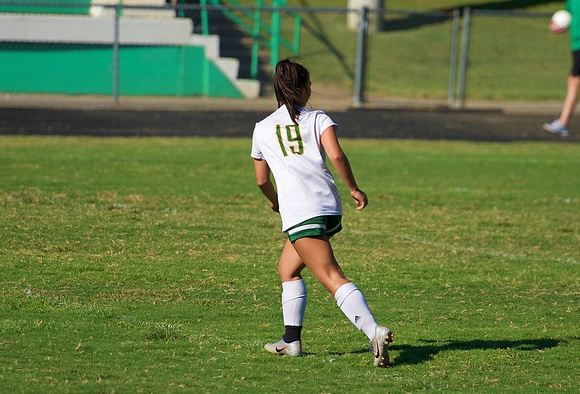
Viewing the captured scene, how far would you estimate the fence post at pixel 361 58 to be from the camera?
2012 cm

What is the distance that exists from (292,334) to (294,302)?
18 centimetres

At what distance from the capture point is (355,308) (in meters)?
4.67

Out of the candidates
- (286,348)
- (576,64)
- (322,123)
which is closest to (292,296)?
(286,348)

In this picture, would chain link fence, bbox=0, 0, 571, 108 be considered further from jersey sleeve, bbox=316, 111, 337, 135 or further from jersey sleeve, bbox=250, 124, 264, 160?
jersey sleeve, bbox=316, 111, 337, 135

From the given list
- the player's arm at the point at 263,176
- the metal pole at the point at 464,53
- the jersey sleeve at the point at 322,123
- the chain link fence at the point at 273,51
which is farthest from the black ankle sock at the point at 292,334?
the metal pole at the point at 464,53

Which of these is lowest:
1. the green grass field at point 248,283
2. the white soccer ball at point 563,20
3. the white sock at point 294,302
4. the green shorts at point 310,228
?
the green grass field at point 248,283

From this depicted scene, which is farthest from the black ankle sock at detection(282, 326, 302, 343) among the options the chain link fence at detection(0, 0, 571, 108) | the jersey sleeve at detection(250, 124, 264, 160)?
the chain link fence at detection(0, 0, 571, 108)

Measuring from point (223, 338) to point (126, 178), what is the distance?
6438mm

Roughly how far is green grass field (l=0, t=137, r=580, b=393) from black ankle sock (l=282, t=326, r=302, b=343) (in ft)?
0.51

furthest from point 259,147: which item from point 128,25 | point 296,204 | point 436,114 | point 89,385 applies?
point 128,25

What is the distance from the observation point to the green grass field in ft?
15.2

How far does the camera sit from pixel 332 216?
15.5 ft

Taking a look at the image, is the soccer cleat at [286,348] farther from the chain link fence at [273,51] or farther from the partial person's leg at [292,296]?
the chain link fence at [273,51]

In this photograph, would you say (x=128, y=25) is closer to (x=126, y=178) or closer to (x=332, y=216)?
(x=126, y=178)
